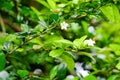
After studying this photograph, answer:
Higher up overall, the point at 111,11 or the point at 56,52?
the point at 111,11

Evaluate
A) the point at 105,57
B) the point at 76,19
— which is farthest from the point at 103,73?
the point at 76,19

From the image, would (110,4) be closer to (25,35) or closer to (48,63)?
(25,35)

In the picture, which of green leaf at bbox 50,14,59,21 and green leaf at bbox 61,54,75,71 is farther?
green leaf at bbox 61,54,75,71

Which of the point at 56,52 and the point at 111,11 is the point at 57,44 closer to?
the point at 56,52

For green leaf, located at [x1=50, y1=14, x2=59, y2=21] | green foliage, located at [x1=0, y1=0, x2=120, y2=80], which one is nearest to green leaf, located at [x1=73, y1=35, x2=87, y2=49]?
green foliage, located at [x1=0, y1=0, x2=120, y2=80]

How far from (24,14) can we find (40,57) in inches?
13.2

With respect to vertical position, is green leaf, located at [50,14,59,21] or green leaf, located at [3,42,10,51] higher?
green leaf, located at [50,14,59,21]

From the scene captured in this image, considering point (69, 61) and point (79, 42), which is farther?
point (69, 61)

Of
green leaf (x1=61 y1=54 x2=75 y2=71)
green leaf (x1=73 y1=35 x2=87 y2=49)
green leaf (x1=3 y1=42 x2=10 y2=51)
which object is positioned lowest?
green leaf (x1=73 y1=35 x2=87 y2=49)

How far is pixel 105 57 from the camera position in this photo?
4.73 feet

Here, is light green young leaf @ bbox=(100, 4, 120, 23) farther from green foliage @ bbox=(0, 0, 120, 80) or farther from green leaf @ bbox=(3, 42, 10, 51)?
green leaf @ bbox=(3, 42, 10, 51)

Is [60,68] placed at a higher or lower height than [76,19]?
lower

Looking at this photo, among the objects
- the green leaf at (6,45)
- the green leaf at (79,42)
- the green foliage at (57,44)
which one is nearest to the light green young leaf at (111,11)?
the green foliage at (57,44)

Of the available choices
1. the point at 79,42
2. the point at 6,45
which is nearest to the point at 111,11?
the point at 79,42
